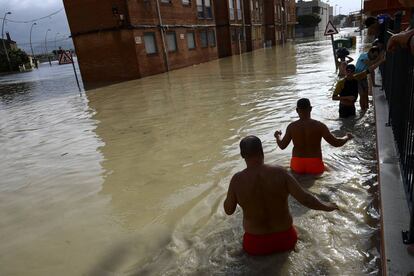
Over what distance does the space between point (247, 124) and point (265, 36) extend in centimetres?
3983

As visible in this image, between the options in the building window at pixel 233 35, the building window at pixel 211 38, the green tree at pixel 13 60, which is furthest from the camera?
the green tree at pixel 13 60

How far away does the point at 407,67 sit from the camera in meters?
3.60

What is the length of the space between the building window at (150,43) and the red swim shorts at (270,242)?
18595mm

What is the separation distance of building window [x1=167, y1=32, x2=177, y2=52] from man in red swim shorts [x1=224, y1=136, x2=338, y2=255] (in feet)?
67.3

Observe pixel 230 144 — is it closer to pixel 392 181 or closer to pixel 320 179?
pixel 320 179

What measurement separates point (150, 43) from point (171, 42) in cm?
233

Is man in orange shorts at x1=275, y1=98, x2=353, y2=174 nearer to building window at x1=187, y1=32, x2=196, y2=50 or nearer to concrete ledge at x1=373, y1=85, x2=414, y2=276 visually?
concrete ledge at x1=373, y1=85, x2=414, y2=276

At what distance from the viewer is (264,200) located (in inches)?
113

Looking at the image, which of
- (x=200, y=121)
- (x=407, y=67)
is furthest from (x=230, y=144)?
(x=407, y=67)

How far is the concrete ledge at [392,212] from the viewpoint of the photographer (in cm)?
221

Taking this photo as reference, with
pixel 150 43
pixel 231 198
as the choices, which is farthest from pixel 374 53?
pixel 150 43

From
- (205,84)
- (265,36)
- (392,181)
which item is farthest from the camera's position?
(265,36)

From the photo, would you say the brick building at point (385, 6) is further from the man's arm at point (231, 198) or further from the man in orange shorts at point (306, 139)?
the man's arm at point (231, 198)

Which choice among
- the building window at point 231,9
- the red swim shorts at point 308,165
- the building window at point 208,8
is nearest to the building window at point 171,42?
the building window at point 208,8
